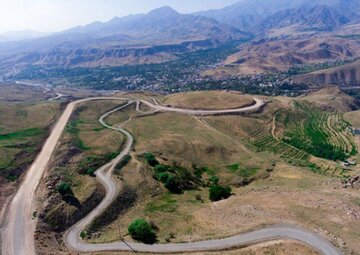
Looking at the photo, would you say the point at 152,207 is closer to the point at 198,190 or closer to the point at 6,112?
the point at 198,190

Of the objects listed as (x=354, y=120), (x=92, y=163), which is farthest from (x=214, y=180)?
(x=354, y=120)

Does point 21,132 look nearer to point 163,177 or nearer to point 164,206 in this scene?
point 163,177

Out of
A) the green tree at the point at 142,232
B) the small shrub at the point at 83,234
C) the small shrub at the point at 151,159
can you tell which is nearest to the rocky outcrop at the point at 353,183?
the small shrub at the point at 151,159

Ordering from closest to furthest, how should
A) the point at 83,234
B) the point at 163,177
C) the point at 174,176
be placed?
1. the point at 83,234
2. the point at 163,177
3. the point at 174,176

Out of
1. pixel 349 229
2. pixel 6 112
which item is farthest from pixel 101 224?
pixel 6 112

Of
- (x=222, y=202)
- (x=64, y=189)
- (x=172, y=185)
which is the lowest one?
(x=172, y=185)
